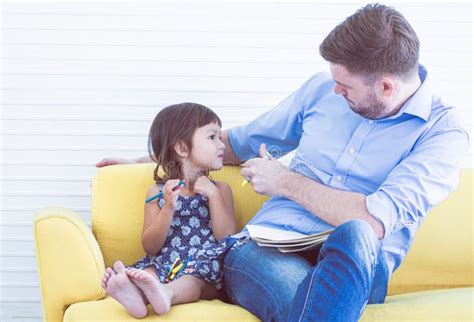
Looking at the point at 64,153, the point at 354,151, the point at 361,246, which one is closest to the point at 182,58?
the point at 64,153

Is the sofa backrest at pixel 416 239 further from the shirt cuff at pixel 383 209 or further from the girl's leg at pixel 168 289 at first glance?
the shirt cuff at pixel 383 209

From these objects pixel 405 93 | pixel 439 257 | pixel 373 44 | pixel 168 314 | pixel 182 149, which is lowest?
pixel 439 257

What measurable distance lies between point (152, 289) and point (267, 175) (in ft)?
1.48

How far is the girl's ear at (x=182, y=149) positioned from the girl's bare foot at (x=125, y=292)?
0.69 metres

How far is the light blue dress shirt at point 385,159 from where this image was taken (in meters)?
2.14

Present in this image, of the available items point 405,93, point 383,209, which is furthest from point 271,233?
point 405,93

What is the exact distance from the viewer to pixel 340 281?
5.85 feet

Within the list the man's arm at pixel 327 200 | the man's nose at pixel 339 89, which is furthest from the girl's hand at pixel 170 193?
the man's nose at pixel 339 89

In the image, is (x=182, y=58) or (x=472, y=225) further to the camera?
(x=182, y=58)

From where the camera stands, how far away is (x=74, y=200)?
323cm

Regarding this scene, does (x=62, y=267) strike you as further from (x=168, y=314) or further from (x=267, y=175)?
(x=267, y=175)

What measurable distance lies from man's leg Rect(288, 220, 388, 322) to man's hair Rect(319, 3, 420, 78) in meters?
0.51

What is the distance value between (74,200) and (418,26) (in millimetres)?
1473

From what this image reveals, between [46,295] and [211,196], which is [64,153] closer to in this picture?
[211,196]
